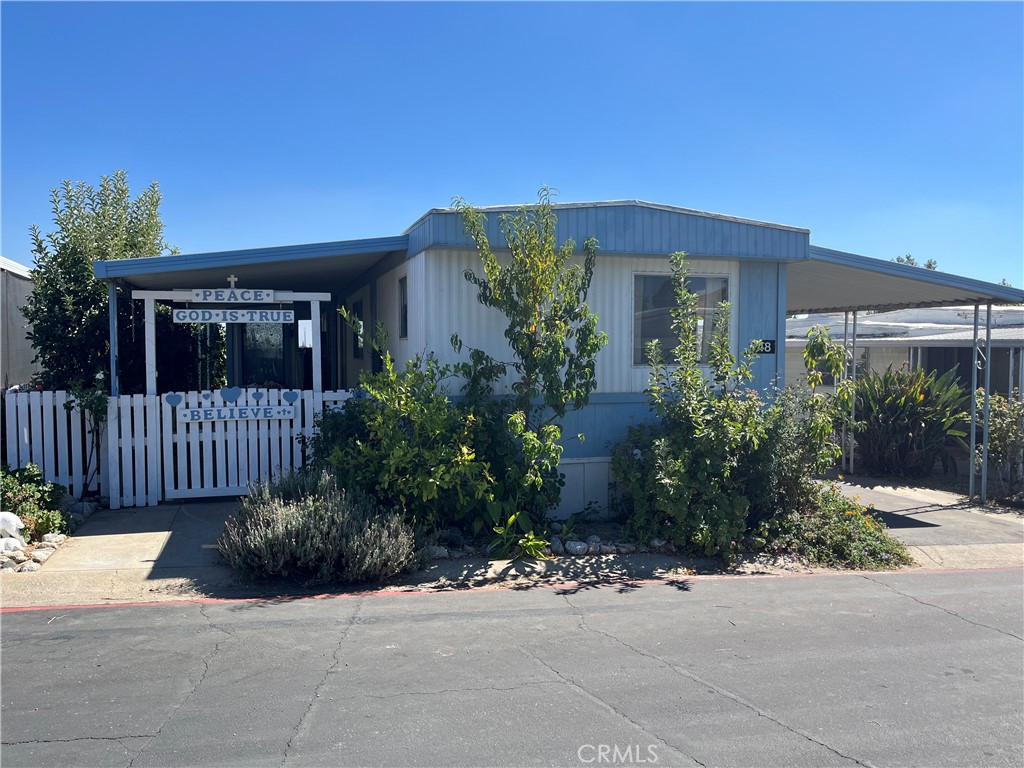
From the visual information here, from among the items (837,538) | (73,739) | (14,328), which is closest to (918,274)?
(837,538)

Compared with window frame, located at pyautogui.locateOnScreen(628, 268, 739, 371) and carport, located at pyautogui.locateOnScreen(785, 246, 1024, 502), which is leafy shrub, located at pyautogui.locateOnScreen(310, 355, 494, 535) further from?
carport, located at pyautogui.locateOnScreen(785, 246, 1024, 502)

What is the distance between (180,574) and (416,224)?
15.0ft

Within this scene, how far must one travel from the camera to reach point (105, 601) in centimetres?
691

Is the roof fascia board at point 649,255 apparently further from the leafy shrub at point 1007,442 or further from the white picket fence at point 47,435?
the leafy shrub at point 1007,442

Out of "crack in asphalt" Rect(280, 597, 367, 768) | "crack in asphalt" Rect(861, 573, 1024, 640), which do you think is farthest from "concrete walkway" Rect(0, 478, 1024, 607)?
"crack in asphalt" Rect(861, 573, 1024, 640)

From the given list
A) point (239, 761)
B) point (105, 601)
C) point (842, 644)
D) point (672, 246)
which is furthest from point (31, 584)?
point (672, 246)

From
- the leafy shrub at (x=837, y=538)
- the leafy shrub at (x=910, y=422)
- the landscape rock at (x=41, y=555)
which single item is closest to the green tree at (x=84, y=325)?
the landscape rock at (x=41, y=555)

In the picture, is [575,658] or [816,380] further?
[816,380]

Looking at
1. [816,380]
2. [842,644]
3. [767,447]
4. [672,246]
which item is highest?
[672,246]

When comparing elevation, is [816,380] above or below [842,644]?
above

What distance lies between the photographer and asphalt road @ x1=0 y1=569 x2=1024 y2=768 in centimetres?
432

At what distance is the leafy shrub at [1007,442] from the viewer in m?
12.2

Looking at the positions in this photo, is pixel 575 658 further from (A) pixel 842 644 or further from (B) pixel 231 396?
(B) pixel 231 396

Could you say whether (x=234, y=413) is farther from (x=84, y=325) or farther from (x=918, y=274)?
(x=918, y=274)
